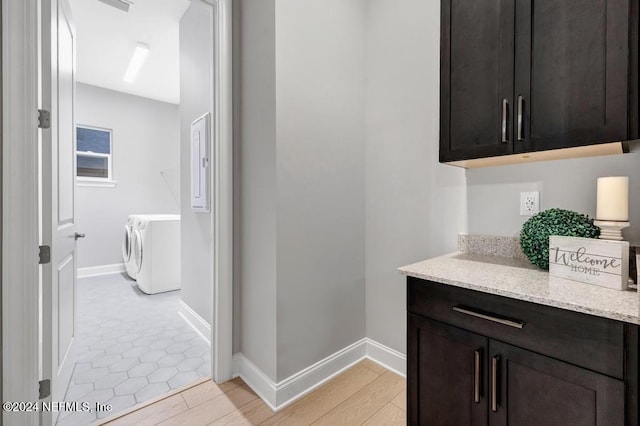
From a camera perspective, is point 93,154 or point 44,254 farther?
point 93,154

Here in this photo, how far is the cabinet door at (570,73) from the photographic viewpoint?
96 centimetres

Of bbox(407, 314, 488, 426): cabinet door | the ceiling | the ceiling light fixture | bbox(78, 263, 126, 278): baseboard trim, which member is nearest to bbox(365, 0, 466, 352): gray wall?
bbox(407, 314, 488, 426): cabinet door

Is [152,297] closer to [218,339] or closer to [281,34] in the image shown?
[218,339]

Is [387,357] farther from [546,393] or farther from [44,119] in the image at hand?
[44,119]

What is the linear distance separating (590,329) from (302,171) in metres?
1.37

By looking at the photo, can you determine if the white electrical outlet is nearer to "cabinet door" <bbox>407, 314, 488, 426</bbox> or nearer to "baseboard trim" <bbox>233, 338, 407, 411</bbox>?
"cabinet door" <bbox>407, 314, 488, 426</bbox>

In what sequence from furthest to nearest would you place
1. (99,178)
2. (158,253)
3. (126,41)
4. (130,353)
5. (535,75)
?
1. (99,178)
2. (158,253)
3. (126,41)
4. (130,353)
5. (535,75)

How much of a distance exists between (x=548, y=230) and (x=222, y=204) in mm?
1686

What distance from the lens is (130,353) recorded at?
2.20 meters

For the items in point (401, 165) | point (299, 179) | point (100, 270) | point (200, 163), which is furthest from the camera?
point (100, 270)

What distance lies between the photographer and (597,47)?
3.26 ft

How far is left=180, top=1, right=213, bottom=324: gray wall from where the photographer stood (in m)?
2.38

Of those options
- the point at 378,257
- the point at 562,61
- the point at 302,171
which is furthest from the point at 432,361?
the point at 562,61

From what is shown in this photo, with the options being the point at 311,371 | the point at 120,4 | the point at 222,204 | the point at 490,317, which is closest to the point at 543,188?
the point at 490,317
